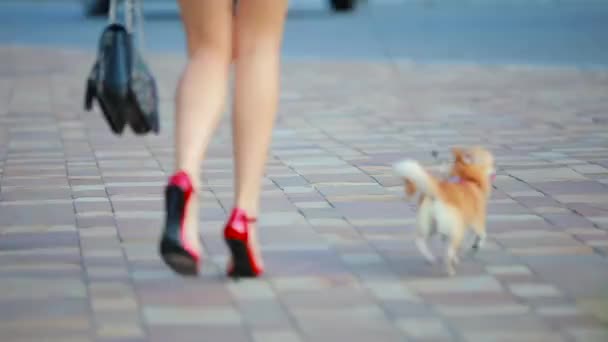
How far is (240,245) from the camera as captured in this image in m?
4.05

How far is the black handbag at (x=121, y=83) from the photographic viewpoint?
13.8 feet

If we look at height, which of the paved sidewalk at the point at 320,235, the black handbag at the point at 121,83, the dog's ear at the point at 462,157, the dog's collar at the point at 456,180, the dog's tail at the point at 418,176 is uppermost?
the black handbag at the point at 121,83

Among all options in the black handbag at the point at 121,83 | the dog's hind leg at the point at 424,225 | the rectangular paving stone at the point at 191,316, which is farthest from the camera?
the black handbag at the point at 121,83

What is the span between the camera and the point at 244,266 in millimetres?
4102

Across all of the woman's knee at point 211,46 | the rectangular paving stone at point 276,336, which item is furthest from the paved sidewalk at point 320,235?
the woman's knee at point 211,46

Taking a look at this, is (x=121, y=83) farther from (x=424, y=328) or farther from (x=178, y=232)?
(x=424, y=328)

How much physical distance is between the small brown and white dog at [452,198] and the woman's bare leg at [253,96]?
1.35 ft

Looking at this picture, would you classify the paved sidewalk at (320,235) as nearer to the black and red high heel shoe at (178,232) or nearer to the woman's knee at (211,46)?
the black and red high heel shoe at (178,232)

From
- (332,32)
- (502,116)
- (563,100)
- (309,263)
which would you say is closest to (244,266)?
(309,263)

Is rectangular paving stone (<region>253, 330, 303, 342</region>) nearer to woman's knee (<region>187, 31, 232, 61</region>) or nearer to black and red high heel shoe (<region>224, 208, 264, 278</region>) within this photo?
black and red high heel shoe (<region>224, 208, 264, 278</region>)

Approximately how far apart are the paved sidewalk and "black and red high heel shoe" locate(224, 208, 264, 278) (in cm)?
6

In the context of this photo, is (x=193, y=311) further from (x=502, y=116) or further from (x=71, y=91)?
(x=71, y=91)

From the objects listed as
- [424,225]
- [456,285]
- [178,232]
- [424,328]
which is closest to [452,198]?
[424,225]

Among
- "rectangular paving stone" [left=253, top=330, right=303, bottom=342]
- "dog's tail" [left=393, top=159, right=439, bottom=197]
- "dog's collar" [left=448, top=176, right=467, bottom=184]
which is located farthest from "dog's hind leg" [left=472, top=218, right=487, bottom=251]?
"rectangular paving stone" [left=253, top=330, right=303, bottom=342]
